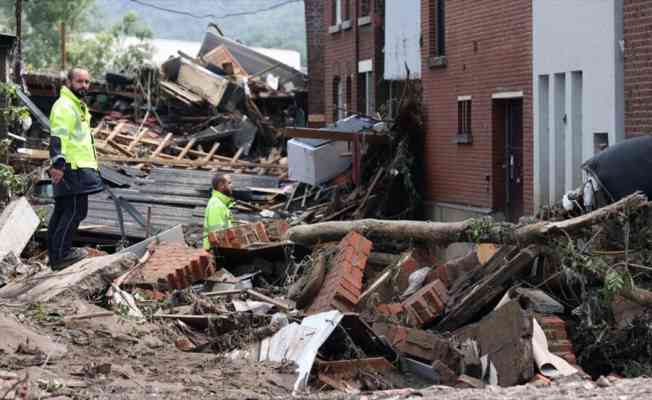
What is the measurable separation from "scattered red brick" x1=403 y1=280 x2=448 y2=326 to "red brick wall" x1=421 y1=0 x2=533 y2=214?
29.9 ft

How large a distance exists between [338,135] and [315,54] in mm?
15530

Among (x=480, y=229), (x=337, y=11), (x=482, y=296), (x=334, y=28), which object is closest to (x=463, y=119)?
(x=334, y=28)

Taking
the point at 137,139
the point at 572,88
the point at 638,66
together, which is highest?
the point at 638,66

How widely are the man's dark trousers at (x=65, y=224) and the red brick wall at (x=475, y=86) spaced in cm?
916

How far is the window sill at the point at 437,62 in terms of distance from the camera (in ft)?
79.8

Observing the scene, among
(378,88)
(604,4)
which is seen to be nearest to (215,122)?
(378,88)

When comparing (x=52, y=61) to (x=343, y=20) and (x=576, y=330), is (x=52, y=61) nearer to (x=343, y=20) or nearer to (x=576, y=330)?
(x=343, y=20)

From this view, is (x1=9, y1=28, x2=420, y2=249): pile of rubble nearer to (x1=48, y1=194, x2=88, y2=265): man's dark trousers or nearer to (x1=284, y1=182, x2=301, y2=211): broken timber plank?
(x1=284, y1=182, x2=301, y2=211): broken timber plank

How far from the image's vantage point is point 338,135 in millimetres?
24156

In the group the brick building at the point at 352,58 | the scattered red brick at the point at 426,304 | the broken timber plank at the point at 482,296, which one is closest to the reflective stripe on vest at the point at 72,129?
the scattered red brick at the point at 426,304

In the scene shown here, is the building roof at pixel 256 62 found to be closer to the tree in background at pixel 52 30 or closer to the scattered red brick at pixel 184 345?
the scattered red brick at pixel 184 345

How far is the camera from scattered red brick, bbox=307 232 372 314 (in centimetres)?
1127

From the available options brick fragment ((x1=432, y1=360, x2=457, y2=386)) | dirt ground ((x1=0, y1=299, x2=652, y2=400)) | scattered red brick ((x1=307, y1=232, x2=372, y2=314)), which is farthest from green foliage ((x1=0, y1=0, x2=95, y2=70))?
brick fragment ((x1=432, y1=360, x2=457, y2=386))

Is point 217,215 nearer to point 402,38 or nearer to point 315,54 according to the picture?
point 402,38
